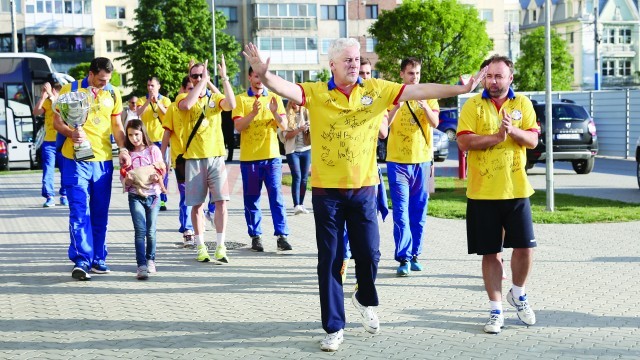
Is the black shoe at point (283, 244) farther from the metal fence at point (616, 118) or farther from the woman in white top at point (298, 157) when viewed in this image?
the metal fence at point (616, 118)

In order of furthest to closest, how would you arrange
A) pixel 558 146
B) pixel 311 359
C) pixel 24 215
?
pixel 558 146, pixel 24 215, pixel 311 359

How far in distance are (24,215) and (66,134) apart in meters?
7.35

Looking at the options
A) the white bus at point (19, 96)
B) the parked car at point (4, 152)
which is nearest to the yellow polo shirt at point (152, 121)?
the white bus at point (19, 96)

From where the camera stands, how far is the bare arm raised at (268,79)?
6551 mm

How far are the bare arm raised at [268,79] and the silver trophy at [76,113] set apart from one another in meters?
3.51

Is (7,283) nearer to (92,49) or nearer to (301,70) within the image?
(301,70)

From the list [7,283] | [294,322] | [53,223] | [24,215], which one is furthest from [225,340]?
[24,215]

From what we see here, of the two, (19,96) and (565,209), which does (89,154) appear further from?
(19,96)

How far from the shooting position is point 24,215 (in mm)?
16781

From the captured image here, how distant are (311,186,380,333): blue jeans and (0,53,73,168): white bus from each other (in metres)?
27.3

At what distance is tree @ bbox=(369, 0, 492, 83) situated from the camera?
6881 centimetres

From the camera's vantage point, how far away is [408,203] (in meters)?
9.88

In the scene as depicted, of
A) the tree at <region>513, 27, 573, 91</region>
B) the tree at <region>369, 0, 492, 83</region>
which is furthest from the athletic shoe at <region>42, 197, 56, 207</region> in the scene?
the tree at <region>513, 27, 573, 91</region>

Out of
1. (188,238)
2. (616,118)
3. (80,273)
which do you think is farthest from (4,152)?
(80,273)
